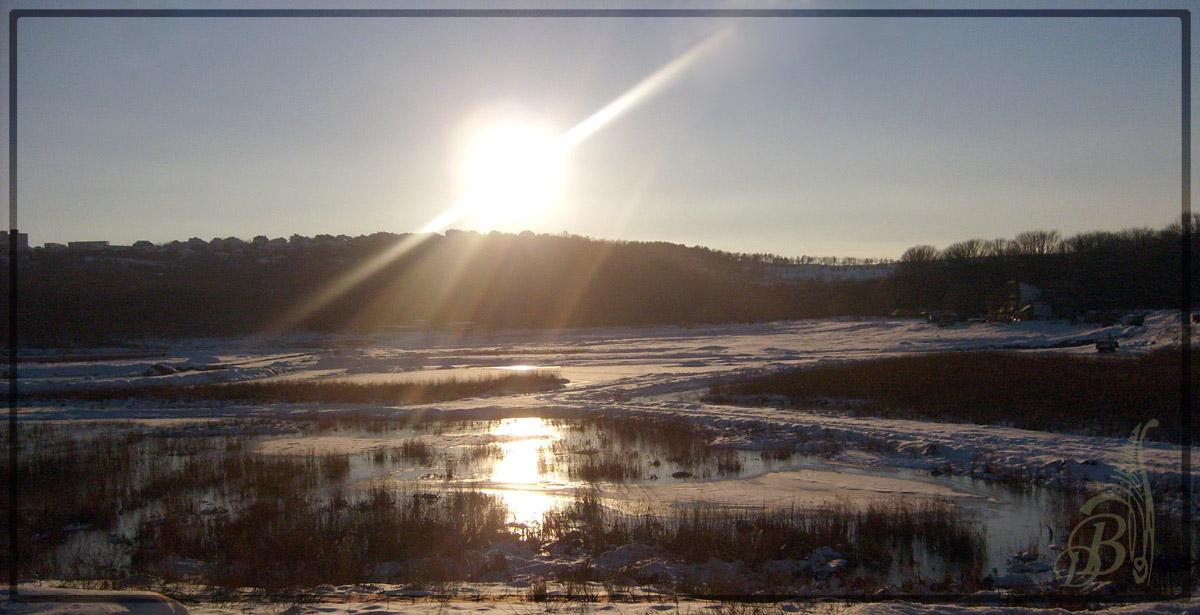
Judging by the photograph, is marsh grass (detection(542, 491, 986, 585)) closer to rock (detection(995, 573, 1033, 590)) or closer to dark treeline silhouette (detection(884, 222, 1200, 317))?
rock (detection(995, 573, 1033, 590))

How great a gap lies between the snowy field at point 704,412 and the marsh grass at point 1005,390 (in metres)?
1.59

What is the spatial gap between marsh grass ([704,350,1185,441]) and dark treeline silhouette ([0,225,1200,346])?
88.8 feet

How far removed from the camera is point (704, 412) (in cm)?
2003

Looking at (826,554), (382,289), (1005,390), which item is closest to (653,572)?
(826,554)

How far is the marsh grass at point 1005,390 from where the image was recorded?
54.1ft

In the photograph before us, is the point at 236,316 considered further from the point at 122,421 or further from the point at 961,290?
the point at 961,290

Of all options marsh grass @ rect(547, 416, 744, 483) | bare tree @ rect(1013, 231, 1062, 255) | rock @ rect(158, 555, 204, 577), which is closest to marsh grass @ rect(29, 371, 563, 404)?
marsh grass @ rect(547, 416, 744, 483)

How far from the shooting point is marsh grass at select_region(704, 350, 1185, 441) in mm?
16484

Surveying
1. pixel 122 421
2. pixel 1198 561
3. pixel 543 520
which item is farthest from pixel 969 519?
pixel 122 421

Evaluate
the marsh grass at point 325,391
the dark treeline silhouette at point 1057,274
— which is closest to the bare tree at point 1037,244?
the dark treeline silhouette at point 1057,274

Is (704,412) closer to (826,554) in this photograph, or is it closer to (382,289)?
(826,554)

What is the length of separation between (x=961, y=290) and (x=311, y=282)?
7959cm

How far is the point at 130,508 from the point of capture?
11.4 meters

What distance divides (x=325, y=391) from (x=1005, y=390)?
75.9 ft
